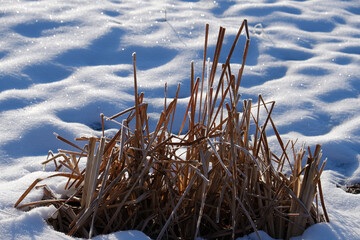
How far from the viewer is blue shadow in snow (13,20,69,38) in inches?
139

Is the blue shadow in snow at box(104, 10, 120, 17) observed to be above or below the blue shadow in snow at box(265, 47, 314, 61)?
above

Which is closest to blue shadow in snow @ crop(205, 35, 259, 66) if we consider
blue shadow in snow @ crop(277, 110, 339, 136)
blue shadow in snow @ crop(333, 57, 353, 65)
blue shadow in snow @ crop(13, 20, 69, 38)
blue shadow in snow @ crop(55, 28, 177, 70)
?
blue shadow in snow @ crop(55, 28, 177, 70)

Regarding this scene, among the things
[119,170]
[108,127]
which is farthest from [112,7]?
[119,170]

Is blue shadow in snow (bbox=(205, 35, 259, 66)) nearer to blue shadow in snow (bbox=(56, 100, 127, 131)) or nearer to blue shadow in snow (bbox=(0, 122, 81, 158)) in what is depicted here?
blue shadow in snow (bbox=(56, 100, 127, 131))

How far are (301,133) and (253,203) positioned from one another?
4.12 ft

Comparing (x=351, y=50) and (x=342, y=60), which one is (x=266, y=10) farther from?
(x=342, y=60)

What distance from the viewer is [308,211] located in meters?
1.36

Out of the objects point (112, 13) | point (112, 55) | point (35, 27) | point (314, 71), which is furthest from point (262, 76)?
point (35, 27)

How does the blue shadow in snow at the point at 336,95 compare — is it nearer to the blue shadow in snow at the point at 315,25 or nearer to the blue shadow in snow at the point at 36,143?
the blue shadow in snow at the point at 315,25

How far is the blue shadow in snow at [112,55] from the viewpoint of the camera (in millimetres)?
3279

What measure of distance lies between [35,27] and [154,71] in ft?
3.84

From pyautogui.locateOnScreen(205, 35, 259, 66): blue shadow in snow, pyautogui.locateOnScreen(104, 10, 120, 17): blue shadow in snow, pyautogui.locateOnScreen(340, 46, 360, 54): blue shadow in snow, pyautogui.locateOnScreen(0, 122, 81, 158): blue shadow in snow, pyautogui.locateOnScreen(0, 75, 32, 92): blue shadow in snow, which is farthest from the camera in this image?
pyautogui.locateOnScreen(104, 10, 120, 17): blue shadow in snow

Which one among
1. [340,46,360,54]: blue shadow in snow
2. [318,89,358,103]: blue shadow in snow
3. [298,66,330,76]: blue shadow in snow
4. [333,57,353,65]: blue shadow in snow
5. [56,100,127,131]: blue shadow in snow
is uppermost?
[340,46,360,54]: blue shadow in snow

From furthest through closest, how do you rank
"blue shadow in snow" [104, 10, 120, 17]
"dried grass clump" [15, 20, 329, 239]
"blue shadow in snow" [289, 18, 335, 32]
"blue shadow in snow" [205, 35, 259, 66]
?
"blue shadow in snow" [289, 18, 335, 32] < "blue shadow in snow" [104, 10, 120, 17] < "blue shadow in snow" [205, 35, 259, 66] < "dried grass clump" [15, 20, 329, 239]
